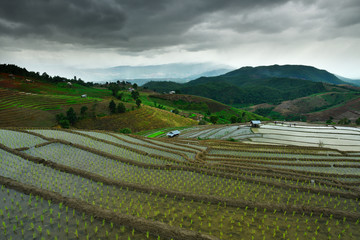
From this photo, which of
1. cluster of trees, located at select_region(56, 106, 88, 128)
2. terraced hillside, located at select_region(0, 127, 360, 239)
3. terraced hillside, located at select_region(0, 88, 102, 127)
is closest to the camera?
terraced hillside, located at select_region(0, 127, 360, 239)

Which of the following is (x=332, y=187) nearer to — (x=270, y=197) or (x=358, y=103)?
(x=270, y=197)

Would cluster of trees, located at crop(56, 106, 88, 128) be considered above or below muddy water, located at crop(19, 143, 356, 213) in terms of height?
below

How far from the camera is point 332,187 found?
1667cm

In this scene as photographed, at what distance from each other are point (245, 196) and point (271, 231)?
394cm

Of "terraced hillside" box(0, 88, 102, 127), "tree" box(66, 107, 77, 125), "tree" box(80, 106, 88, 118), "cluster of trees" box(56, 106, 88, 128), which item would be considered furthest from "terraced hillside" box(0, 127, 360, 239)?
"tree" box(80, 106, 88, 118)

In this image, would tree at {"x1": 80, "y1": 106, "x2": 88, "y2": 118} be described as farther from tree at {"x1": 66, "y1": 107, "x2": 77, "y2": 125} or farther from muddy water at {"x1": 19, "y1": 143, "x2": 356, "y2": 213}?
muddy water at {"x1": 19, "y1": 143, "x2": 356, "y2": 213}

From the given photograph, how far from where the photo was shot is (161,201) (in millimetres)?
13164

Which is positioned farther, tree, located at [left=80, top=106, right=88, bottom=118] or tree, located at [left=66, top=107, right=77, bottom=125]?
tree, located at [left=80, top=106, right=88, bottom=118]

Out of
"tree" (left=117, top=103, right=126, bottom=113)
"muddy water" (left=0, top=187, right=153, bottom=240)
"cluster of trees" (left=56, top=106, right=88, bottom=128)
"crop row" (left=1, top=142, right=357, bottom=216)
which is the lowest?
"cluster of trees" (left=56, top=106, right=88, bottom=128)

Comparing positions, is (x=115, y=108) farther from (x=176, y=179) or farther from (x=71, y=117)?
(x=176, y=179)

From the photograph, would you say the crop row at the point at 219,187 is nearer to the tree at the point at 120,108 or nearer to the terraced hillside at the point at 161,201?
the terraced hillside at the point at 161,201

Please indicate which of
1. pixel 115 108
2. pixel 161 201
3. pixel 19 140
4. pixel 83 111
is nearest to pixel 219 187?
pixel 161 201

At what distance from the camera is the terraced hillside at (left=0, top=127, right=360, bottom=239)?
10.1m

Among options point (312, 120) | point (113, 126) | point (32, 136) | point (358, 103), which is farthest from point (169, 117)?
point (358, 103)
